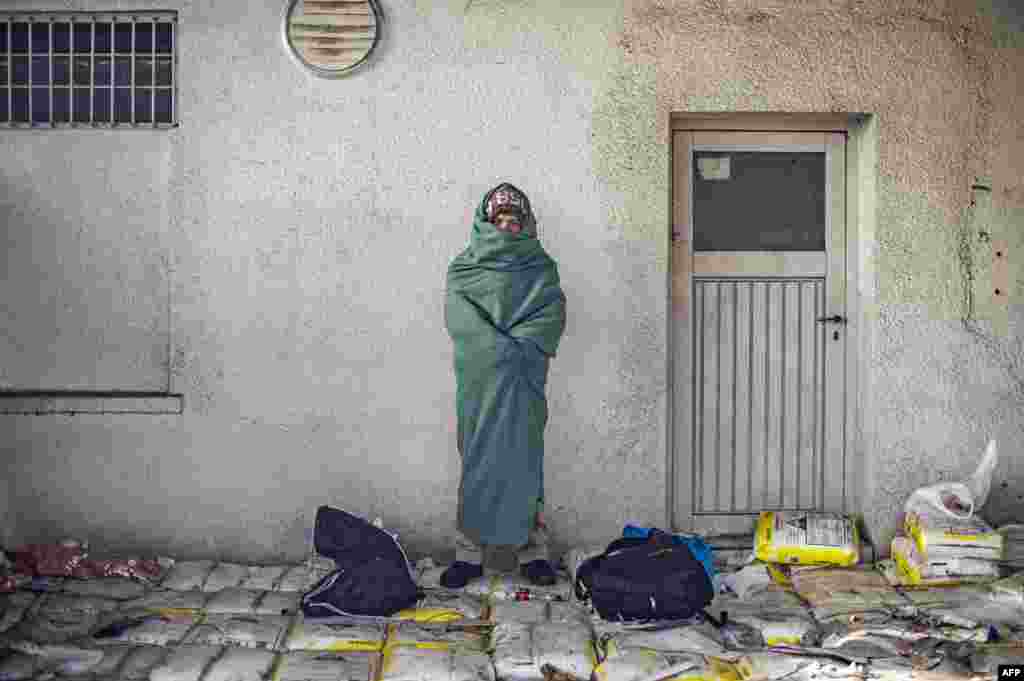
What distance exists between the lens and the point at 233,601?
17.6 ft

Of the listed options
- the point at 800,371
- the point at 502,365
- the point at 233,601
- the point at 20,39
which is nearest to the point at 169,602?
the point at 233,601

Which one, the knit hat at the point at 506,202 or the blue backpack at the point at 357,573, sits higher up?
the knit hat at the point at 506,202

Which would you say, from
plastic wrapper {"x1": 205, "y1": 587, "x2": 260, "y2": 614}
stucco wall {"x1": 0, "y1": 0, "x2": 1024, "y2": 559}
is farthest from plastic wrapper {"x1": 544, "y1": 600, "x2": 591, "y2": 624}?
plastic wrapper {"x1": 205, "y1": 587, "x2": 260, "y2": 614}

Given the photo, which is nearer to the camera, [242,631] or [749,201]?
[242,631]

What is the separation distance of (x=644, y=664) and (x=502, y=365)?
169 cm

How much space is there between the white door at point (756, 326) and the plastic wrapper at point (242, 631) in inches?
96.1

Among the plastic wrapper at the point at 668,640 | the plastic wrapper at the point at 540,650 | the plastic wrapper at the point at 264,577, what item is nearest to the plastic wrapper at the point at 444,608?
the plastic wrapper at the point at 540,650

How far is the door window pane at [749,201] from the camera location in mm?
6289

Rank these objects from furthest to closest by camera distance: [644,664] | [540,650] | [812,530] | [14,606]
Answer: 1. [812,530]
2. [14,606]
3. [540,650]
4. [644,664]

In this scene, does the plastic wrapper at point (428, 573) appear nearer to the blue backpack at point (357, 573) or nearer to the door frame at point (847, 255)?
the blue backpack at point (357, 573)

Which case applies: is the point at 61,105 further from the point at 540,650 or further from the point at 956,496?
the point at 956,496

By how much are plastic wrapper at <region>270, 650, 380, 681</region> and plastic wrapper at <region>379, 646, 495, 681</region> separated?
6cm

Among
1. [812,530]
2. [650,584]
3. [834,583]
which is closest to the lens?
[650,584]

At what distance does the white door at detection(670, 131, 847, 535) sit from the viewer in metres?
6.29
